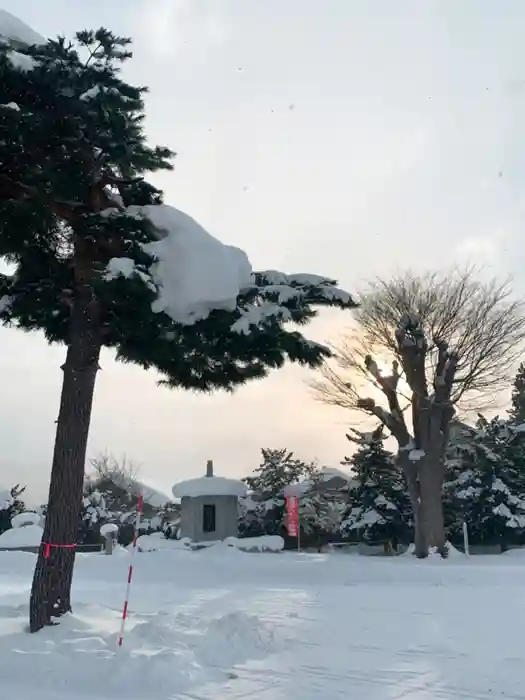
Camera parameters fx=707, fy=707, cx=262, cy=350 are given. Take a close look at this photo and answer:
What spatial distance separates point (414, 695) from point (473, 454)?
72.8 feet

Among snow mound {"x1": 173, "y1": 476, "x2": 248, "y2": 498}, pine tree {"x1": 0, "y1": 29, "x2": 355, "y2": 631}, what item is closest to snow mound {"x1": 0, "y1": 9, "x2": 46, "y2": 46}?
pine tree {"x1": 0, "y1": 29, "x2": 355, "y2": 631}

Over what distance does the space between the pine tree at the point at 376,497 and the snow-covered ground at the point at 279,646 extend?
1277 centimetres

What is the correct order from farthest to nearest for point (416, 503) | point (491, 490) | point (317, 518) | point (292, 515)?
point (317, 518) < point (292, 515) < point (491, 490) < point (416, 503)

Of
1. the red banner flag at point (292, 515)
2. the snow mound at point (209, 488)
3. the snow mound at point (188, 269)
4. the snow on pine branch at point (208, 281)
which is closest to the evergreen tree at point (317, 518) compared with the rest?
the red banner flag at point (292, 515)

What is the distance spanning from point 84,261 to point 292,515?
20917 mm

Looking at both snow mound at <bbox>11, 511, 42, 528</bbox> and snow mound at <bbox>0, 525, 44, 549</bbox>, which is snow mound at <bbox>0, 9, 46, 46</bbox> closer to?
snow mound at <bbox>0, 525, 44, 549</bbox>

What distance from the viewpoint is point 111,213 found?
779 cm

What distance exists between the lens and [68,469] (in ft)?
25.5

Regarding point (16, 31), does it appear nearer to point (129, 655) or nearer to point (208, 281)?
point (208, 281)

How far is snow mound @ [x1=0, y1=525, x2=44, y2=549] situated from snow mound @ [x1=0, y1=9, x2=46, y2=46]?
62.8ft

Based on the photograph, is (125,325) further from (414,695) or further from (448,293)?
(448,293)

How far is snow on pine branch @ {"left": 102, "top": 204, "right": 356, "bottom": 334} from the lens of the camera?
23.5 feet

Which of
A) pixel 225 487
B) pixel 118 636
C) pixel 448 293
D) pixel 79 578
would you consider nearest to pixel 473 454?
pixel 448 293

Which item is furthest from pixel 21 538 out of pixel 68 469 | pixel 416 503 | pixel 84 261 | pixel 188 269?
pixel 188 269
